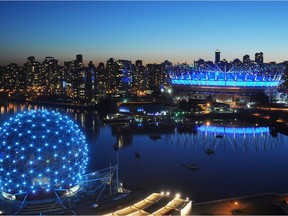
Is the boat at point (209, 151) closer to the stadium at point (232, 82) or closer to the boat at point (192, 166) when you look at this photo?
the boat at point (192, 166)

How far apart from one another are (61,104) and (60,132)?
108ft

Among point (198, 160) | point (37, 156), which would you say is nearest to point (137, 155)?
point (198, 160)

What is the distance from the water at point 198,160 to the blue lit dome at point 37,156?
2862mm

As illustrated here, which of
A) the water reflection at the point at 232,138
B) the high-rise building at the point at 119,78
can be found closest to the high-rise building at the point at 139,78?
the high-rise building at the point at 119,78

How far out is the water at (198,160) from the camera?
9.01m

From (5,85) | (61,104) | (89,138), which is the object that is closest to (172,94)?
(61,104)

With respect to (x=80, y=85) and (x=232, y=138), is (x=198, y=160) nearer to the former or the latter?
(x=232, y=138)

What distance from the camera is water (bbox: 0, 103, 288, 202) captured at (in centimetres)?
901

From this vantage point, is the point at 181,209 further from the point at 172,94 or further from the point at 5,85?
the point at 5,85

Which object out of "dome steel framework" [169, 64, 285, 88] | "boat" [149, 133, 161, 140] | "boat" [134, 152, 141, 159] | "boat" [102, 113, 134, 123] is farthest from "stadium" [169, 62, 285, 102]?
"boat" [134, 152, 141, 159]

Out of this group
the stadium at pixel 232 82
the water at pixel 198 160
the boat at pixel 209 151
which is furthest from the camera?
the stadium at pixel 232 82

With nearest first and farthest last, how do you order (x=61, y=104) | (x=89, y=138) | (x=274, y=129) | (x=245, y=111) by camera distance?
1. (x=89, y=138)
2. (x=274, y=129)
3. (x=245, y=111)
4. (x=61, y=104)

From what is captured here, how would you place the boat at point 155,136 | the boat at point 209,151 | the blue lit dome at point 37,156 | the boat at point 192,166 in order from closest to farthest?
1. the blue lit dome at point 37,156
2. the boat at point 192,166
3. the boat at point 209,151
4. the boat at point 155,136

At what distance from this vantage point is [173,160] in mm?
12000
